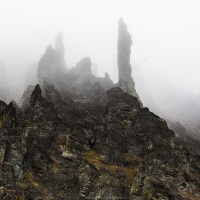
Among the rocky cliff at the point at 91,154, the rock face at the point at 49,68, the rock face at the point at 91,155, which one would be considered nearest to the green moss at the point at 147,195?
the rock face at the point at 91,155

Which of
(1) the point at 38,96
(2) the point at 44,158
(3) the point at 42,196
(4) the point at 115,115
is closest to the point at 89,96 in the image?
(4) the point at 115,115

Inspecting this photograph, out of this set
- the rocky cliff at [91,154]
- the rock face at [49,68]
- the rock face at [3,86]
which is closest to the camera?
the rocky cliff at [91,154]

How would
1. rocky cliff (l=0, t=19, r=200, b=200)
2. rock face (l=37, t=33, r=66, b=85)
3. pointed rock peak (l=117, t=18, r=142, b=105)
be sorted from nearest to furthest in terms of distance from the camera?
rocky cliff (l=0, t=19, r=200, b=200), rock face (l=37, t=33, r=66, b=85), pointed rock peak (l=117, t=18, r=142, b=105)

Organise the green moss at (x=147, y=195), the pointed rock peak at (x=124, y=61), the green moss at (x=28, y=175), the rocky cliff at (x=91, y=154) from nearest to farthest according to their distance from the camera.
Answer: the green moss at (x=147, y=195)
the rocky cliff at (x=91, y=154)
the green moss at (x=28, y=175)
the pointed rock peak at (x=124, y=61)

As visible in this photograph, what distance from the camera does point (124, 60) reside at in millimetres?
171750

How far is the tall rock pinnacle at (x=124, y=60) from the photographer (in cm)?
14688

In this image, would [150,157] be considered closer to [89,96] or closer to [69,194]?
[69,194]

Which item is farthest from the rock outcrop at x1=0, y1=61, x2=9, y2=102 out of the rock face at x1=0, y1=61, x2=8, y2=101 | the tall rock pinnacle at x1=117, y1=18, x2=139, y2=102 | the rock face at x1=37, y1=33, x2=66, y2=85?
the tall rock pinnacle at x1=117, y1=18, x2=139, y2=102

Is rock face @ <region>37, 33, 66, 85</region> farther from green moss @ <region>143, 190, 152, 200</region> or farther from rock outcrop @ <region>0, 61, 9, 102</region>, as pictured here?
green moss @ <region>143, 190, 152, 200</region>

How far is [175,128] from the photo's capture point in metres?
121

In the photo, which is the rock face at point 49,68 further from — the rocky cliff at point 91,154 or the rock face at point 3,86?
the rocky cliff at point 91,154

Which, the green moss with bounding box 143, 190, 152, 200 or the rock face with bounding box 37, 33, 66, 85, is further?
the rock face with bounding box 37, 33, 66, 85

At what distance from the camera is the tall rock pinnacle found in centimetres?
14688

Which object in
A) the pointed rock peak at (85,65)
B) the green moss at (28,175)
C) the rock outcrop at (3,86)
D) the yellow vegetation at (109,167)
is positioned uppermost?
the pointed rock peak at (85,65)
